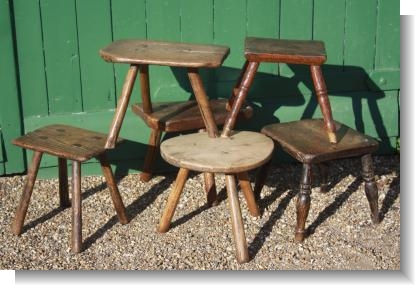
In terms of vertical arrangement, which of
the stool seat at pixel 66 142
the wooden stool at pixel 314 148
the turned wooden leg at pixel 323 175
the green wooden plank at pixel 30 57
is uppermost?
the green wooden plank at pixel 30 57

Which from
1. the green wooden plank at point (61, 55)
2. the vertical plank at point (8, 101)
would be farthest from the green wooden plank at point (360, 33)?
the vertical plank at point (8, 101)

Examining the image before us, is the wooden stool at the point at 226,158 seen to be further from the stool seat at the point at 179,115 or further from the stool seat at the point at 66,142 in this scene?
the stool seat at the point at 66,142

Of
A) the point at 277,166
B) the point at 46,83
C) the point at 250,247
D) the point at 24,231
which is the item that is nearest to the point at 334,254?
the point at 250,247

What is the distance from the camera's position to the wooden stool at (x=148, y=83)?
12.5 ft

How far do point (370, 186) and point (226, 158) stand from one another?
0.92 metres

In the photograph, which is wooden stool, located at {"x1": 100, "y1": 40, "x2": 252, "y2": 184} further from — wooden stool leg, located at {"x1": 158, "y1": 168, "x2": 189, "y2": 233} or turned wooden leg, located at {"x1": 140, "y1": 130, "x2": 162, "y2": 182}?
wooden stool leg, located at {"x1": 158, "y1": 168, "x2": 189, "y2": 233}

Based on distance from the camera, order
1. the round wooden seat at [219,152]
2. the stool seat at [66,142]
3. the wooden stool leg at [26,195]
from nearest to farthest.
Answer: the round wooden seat at [219,152] → the stool seat at [66,142] → the wooden stool leg at [26,195]

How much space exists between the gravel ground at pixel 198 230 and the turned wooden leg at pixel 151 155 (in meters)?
0.07

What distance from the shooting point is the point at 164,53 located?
390 centimetres

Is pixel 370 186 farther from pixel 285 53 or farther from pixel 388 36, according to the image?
pixel 388 36

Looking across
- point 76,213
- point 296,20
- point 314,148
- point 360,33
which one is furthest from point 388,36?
point 76,213

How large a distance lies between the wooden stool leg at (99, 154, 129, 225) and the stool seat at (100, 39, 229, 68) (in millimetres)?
567

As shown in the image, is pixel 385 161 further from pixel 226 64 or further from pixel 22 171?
pixel 22 171

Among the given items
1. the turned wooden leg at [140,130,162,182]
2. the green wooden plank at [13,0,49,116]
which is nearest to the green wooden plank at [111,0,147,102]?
the green wooden plank at [13,0,49,116]
